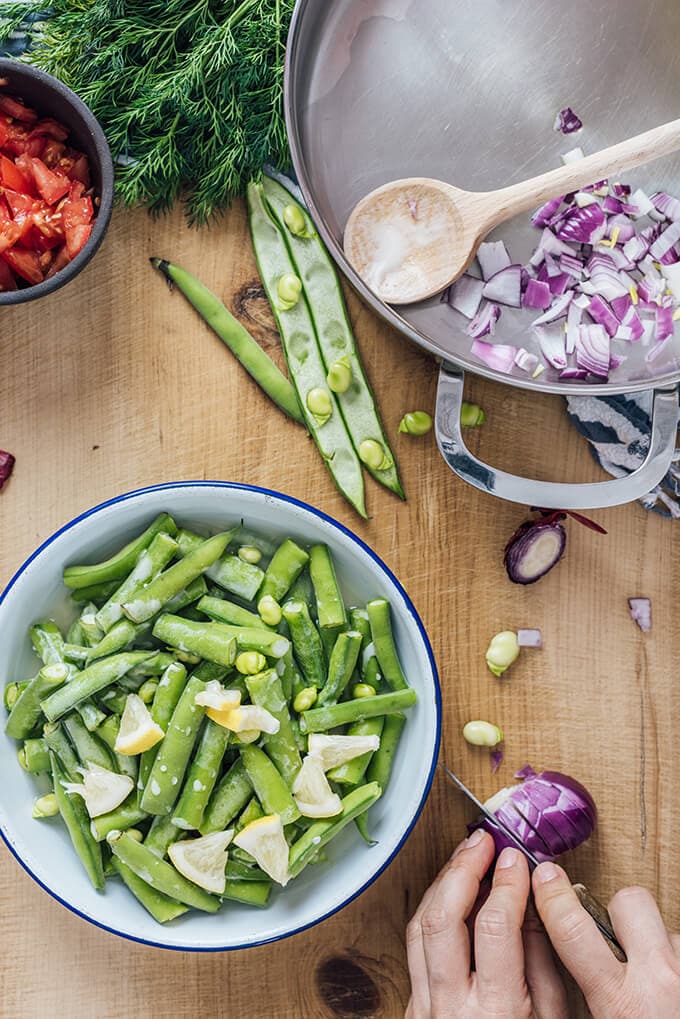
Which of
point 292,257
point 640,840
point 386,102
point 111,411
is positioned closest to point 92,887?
point 111,411

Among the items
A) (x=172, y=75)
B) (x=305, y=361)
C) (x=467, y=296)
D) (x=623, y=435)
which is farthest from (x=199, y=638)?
(x=172, y=75)

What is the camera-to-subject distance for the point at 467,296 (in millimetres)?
1705

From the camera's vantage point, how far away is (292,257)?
70.2 inches

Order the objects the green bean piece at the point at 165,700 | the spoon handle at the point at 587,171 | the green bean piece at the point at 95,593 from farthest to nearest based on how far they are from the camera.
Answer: the green bean piece at the point at 95,593, the green bean piece at the point at 165,700, the spoon handle at the point at 587,171

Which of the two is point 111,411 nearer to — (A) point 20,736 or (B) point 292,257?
(B) point 292,257

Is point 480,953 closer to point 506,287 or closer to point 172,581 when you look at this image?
point 172,581

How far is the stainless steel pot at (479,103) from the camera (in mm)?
1640

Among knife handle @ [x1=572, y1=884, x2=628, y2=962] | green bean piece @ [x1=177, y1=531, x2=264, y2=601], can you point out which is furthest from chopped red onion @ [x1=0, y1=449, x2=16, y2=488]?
knife handle @ [x1=572, y1=884, x2=628, y2=962]

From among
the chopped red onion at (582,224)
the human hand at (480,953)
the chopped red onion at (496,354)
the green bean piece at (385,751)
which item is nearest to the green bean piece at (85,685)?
the green bean piece at (385,751)

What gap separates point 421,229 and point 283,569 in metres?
0.66

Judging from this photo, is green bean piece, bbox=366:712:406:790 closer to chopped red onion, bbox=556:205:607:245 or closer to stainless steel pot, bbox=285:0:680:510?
stainless steel pot, bbox=285:0:680:510

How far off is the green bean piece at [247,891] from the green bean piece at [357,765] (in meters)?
0.24

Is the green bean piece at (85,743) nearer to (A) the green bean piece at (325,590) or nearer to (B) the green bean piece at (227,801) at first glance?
(B) the green bean piece at (227,801)

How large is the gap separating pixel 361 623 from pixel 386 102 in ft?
3.10
